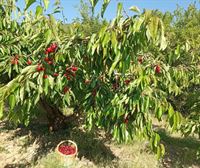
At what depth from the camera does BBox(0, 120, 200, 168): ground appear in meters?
5.82

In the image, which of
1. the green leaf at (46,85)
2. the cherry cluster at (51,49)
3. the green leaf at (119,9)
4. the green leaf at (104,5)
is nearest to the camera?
the green leaf at (104,5)

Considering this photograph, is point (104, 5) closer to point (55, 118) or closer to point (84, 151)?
point (84, 151)

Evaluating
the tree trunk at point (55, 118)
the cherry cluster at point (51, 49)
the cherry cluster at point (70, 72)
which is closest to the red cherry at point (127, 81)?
the cherry cluster at point (70, 72)

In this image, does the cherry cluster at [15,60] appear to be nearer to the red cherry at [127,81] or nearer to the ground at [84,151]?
the ground at [84,151]

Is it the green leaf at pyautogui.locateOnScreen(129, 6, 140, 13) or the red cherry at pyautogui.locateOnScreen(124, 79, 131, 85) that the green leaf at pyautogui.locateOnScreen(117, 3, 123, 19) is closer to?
the green leaf at pyautogui.locateOnScreen(129, 6, 140, 13)

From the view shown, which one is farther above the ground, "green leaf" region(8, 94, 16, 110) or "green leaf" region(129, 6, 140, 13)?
"green leaf" region(129, 6, 140, 13)

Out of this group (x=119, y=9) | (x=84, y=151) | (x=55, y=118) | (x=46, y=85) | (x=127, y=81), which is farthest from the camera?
(x=55, y=118)

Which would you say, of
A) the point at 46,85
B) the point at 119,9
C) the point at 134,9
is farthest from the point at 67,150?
the point at 134,9

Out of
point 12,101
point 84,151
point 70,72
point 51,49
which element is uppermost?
point 51,49

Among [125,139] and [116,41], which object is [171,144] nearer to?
[125,139]

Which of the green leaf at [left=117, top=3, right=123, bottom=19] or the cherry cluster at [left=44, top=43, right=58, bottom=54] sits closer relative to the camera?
the green leaf at [left=117, top=3, right=123, bottom=19]

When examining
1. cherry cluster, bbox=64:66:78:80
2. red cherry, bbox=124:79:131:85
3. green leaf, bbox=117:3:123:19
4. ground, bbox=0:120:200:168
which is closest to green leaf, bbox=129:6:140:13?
green leaf, bbox=117:3:123:19

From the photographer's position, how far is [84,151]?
6383mm

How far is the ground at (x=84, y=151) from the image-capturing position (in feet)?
19.1
